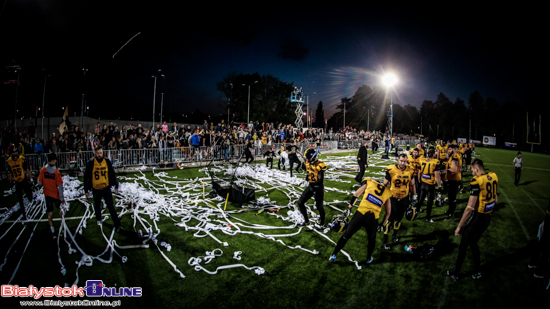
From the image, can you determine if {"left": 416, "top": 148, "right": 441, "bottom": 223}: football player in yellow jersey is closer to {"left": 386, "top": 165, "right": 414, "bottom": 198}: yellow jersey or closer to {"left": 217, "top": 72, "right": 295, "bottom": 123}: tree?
{"left": 386, "top": 165, "right": 414, "bottom": 198}: yellow jersey

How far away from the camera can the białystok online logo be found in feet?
14.6

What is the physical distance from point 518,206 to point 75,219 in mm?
16748

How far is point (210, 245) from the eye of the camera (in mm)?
6395

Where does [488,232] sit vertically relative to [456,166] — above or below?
below

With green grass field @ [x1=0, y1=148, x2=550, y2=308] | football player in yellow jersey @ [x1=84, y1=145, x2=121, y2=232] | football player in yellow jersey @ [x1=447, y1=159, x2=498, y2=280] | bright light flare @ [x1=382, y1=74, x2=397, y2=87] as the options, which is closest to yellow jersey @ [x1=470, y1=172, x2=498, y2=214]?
football player in yellow jersey @ [x1=447, y1=159, x2=498, y2=280]

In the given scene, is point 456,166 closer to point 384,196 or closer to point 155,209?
point 384,196

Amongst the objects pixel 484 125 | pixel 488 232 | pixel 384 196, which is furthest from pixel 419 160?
pixel 484 125

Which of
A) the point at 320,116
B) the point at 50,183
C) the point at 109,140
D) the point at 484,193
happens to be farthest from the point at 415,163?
the point at 320,116

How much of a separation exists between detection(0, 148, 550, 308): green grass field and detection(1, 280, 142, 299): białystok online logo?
12cm

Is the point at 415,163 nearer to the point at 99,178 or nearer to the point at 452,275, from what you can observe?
the point at 452,275

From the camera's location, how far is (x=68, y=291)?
14.9 feet

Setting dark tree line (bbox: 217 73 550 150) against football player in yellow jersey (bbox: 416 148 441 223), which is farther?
dark tree line (bbox: 217 73 550 150)

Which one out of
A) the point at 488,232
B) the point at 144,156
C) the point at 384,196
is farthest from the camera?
the point at 144,156

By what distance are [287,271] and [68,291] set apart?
13.2ft
